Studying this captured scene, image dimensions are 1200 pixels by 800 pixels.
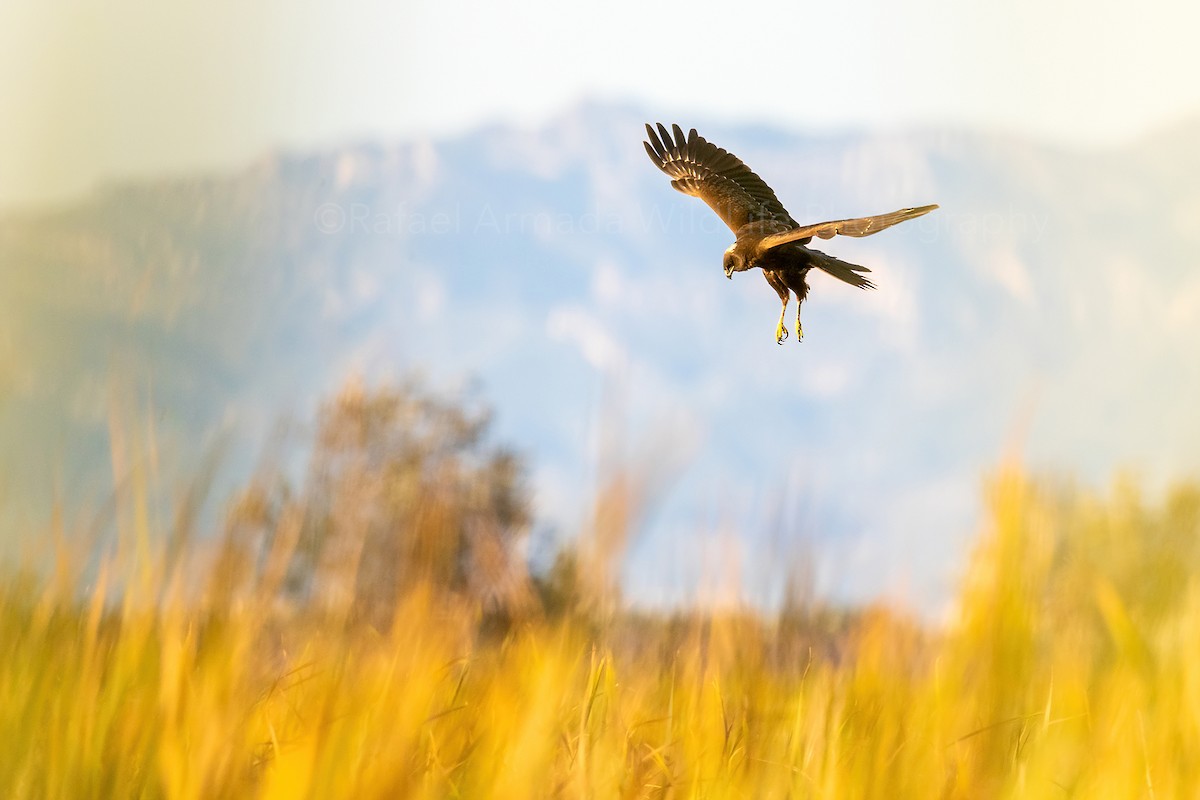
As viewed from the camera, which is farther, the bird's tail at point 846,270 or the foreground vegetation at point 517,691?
the bird's tail at point 846,270

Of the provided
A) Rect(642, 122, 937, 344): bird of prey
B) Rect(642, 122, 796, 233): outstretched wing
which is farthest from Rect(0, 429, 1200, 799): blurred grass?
Rect(642, 122, 796, 233): outstretched wing

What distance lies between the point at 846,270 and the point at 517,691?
890mm

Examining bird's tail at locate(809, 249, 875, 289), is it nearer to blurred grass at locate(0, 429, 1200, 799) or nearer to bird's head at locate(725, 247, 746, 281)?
bird's head at locate(725, 247, 746, 281)

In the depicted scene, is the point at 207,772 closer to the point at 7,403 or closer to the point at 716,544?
the point at 716,544

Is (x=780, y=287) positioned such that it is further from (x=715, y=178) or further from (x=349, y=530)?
(x=349, y=530)

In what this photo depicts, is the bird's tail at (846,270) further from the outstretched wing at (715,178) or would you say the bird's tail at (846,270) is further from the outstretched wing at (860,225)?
the outstretched wing at (715,178)

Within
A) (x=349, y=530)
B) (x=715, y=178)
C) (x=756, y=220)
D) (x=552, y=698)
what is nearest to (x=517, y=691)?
(x=552, y=698)

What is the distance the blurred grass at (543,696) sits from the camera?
1288 mm

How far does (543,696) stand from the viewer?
1.46m

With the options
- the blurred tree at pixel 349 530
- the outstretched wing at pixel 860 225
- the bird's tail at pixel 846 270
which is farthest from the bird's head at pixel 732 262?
the blurred tree at pixel 349 530

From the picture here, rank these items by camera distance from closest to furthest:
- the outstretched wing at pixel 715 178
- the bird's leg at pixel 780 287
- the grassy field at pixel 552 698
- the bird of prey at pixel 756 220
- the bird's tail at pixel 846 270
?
the grassy field at pixel 552 698
the bird of prey at pixel 756 220
the bird's tail at pixel 846 270
the bird's leg at pixel 780 287
the outstretched wing at pixel 715 178

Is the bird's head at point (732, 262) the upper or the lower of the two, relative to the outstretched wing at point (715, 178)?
lower

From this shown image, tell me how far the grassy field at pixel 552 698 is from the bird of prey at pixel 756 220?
0.43m

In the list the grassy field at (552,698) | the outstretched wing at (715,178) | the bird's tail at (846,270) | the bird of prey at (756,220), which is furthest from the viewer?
the outstretched wing at (715,178)
